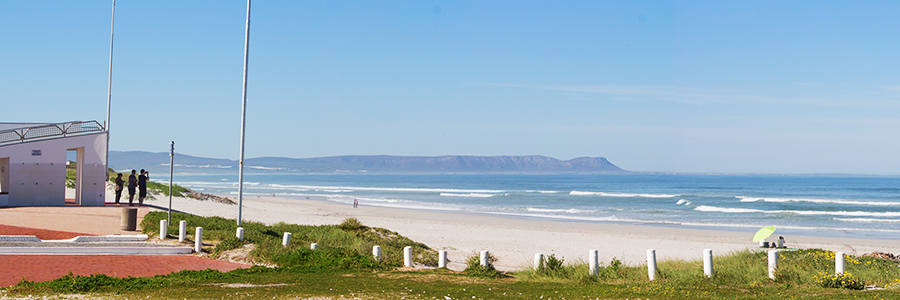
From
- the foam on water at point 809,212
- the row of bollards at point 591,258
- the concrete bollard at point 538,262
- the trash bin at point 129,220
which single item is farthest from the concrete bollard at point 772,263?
the foam on water at point 809,212

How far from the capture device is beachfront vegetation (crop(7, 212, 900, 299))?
8.39 metres

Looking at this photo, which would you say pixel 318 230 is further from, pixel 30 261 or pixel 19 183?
pixel 19 183

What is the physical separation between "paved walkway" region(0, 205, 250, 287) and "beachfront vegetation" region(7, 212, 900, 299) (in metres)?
0.83

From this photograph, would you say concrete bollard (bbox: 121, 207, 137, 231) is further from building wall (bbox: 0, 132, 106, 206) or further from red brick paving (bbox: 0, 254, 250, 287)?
building wall (bbox: 0, 132, 106, 206)

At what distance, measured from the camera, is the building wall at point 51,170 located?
22672mm

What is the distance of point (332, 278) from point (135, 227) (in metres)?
8.56

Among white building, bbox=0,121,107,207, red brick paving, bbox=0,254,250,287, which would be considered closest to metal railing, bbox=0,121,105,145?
white building, bbox=0,121,107,207

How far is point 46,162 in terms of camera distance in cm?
2309

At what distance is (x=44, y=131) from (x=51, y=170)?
1.45 metres

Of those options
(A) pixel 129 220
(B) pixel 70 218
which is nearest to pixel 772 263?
(A) pixel 129 220

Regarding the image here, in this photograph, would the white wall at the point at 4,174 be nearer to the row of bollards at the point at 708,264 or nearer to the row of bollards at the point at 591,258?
the row of bollards at the point at 591,258

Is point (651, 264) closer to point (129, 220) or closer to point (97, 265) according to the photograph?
point (97, 265)

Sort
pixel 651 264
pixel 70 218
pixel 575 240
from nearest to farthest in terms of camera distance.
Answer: pixel 651 264
pixel 70 218
pixel 575 240

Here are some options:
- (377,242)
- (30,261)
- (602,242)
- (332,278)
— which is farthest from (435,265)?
(602,242)
